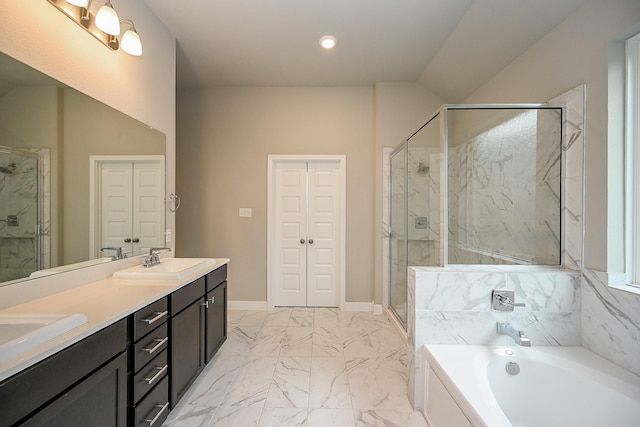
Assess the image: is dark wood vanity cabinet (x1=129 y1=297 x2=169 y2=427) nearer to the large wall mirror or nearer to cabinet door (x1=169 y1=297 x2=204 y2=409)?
cabinet door (x1=169 y1=297 x2=204 y2=409)

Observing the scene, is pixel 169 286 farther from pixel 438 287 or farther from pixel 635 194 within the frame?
pixel 635 194

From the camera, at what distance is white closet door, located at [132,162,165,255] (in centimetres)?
189

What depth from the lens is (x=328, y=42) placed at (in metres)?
2.40

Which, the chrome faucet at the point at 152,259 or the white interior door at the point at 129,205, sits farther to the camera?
the chrome faucet at the point at 152,259

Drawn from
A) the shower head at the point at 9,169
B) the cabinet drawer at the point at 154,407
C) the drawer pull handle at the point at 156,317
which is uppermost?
the shower head at the point at 9,169

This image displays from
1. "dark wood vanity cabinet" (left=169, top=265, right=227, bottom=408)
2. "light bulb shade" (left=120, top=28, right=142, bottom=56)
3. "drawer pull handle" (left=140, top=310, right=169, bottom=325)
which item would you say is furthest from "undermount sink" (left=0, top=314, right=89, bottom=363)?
"light bulb shade" (left=120, top=28, right=142, bottom=56)

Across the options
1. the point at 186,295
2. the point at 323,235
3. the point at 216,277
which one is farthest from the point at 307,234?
the point at 186,295

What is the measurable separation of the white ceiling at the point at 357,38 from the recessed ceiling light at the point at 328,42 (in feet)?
0.17

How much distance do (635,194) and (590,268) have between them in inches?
18.2

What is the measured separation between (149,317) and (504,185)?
267 cm

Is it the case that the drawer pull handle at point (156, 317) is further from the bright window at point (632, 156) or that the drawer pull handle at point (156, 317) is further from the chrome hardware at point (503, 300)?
the bright window at point (632, 156)

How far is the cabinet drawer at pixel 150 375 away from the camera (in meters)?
1.22

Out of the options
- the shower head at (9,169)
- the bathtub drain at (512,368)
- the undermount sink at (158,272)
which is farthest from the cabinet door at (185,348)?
the bathtub drain at (512,368)

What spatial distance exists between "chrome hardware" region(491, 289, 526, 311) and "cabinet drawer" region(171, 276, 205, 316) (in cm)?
192
